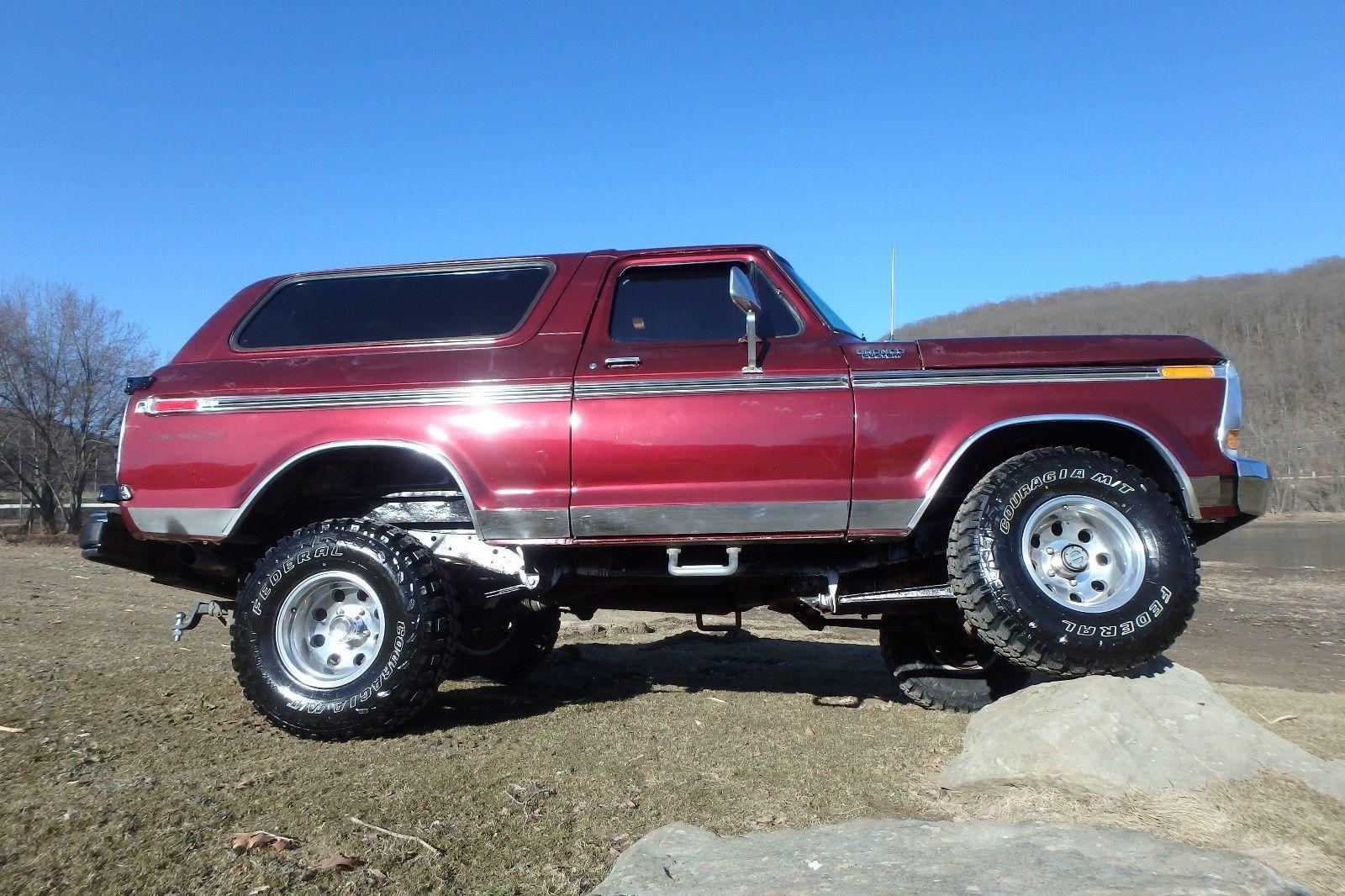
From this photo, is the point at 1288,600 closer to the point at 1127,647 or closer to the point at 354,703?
the point at 1127,647

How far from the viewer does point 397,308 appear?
4.16 metres

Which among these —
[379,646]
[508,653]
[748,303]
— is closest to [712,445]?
[748,303]

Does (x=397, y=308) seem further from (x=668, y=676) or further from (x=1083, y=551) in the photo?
(x=1083, y=551)

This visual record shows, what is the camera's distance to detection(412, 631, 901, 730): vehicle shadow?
4172mm

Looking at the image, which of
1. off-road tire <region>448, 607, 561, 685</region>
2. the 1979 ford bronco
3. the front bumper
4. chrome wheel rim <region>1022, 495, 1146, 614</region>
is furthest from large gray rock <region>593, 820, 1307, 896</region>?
off-road tire <region>448, 607, 561, 685</region>

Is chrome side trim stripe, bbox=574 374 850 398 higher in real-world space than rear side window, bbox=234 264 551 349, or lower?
lower

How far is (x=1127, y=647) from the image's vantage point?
10.8ft

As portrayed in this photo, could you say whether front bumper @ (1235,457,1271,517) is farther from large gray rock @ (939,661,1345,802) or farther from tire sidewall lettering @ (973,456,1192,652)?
large gray rock @ (939,661,1345,802)

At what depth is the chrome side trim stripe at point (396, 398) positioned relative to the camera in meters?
3.67

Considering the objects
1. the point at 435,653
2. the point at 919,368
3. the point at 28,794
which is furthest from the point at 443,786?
the point at 919,368

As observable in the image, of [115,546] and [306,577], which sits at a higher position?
[115,546]

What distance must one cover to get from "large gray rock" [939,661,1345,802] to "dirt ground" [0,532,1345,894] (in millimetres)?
91

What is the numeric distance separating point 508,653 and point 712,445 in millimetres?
2081

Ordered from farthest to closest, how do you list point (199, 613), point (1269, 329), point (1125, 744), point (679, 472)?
point (1269, 329)
point (199, 613)
point (679, 472)
point (1125, 744)
